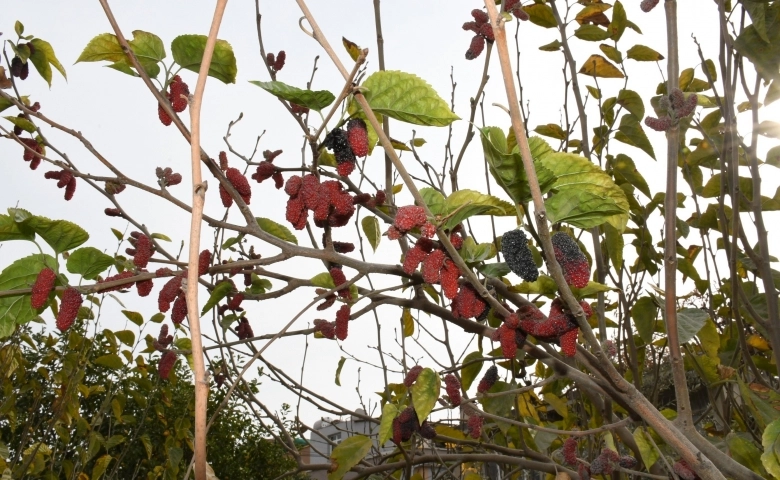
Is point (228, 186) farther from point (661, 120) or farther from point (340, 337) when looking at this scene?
point (661, 120)

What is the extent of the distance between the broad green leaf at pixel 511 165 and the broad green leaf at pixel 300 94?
253 mm

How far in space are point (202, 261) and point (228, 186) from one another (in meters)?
0.21


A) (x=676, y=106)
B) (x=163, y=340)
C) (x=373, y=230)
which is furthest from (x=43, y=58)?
(x=676, y=106)

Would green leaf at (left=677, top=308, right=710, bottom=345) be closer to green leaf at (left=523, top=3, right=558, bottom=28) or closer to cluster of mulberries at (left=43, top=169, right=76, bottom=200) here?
green leaf at (left=523, top=3, right=558, bottom=28)

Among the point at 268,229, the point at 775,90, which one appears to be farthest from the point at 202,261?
the point at 775,90

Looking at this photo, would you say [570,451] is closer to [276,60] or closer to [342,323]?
[342,323]

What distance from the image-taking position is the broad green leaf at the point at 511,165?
2.36 feet

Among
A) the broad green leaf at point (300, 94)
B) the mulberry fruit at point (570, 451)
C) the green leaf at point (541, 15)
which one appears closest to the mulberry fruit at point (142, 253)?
the broad green leaf at point (300, 94)

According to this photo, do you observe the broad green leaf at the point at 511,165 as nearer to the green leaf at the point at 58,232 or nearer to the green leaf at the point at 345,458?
the green leaf at the point at 58,232

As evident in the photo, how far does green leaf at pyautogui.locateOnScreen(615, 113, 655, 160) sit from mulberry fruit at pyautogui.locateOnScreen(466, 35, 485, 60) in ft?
2.05

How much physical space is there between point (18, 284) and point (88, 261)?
0.14 m

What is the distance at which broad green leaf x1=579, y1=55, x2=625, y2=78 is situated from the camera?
6.51 ft

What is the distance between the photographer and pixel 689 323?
1203mm

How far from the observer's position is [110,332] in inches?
126
